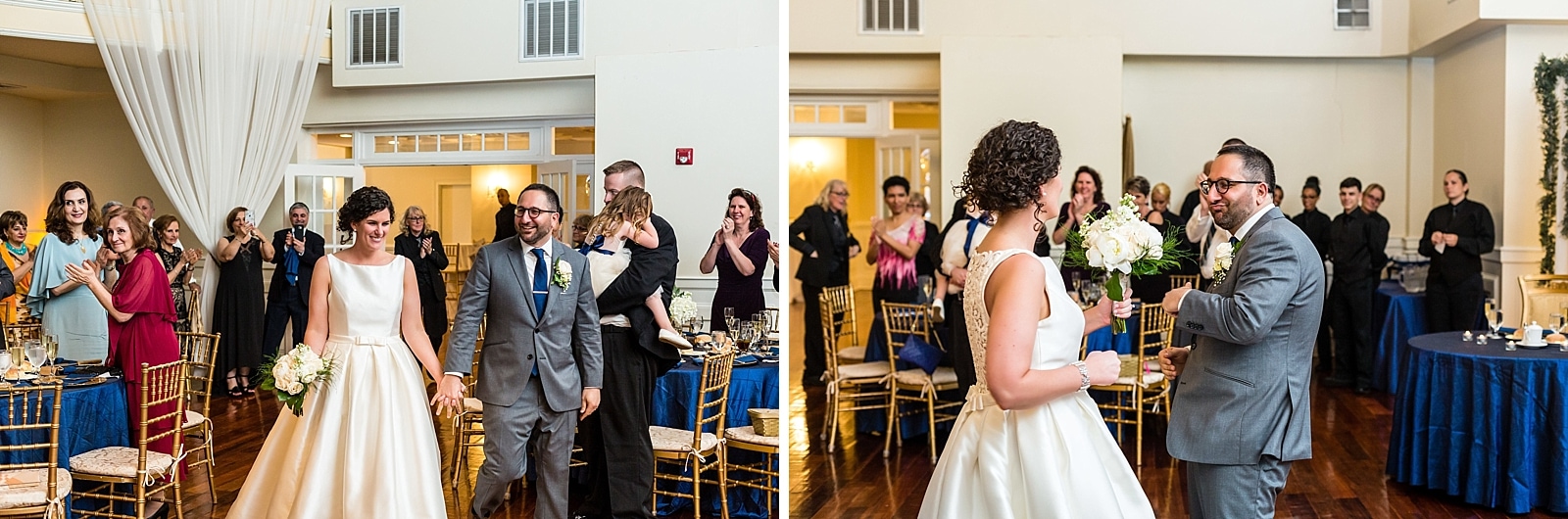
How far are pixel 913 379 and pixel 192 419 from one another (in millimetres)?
3717

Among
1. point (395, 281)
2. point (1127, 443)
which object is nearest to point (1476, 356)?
point (1127, 443)

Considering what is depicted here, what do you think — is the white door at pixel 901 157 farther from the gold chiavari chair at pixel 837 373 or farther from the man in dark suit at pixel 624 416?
the man in dark suit at pixel 624 416

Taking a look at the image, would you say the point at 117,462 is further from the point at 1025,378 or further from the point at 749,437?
the point at 1025,378

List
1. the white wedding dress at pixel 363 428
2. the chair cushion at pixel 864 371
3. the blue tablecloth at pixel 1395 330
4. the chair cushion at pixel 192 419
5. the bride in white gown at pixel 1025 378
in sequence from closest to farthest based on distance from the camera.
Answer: the bride in white gown at pixel 1025 378 → the white wedding dress at pixel 363 428 → the chair cushion at pixel 192 419 → the chair cushion at pixel 864 371 → the blue tablecloth at pixel 1395 330

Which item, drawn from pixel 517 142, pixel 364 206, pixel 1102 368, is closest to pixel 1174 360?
pixel 1102 368

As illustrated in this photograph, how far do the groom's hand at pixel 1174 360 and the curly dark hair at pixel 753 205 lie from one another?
1.39 metres

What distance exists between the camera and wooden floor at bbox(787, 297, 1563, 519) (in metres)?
5.30

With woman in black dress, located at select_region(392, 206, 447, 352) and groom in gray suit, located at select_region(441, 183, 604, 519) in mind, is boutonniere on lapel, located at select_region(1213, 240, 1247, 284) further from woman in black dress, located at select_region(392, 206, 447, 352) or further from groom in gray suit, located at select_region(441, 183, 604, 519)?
woman in black dress, located at select_region(392, 206, 447, 352)

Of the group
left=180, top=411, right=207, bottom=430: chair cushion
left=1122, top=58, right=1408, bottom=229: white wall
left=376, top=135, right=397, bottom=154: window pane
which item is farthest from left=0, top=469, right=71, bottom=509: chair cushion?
left=1122, top=58, right=1408, bottom=229: white wall

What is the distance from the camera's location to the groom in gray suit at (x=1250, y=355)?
121 inches

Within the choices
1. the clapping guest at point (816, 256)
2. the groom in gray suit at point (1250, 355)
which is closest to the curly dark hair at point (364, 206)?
the groom in gray suit at point (1250, 355)

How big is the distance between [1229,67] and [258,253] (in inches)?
385

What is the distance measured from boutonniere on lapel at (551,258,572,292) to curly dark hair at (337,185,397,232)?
0.56m

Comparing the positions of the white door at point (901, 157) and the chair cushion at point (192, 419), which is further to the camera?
the white door at point (901, 157)
